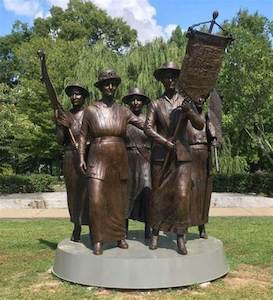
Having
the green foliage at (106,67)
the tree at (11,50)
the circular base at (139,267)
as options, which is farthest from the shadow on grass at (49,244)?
the tree at (11,50)

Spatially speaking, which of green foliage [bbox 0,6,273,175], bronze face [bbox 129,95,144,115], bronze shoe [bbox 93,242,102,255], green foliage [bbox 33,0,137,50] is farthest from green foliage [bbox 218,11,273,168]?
green foliage [bbox 33,0,137,50]

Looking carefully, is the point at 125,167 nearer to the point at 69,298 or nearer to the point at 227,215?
the point at 69,298

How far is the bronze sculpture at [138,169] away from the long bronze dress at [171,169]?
0.81m

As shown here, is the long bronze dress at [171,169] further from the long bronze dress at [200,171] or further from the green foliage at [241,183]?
the green foliage at [241,183]

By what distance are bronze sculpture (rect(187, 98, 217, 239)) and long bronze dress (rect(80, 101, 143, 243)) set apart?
943 mm

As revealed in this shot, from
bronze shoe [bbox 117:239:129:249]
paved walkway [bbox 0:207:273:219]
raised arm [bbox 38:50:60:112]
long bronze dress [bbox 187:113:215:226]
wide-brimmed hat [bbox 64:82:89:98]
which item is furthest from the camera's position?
paved walkway [bbox 0:207:273:219]

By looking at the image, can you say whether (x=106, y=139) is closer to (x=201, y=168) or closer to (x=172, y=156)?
(x=172, y=156)

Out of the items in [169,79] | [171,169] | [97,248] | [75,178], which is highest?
[169,79]

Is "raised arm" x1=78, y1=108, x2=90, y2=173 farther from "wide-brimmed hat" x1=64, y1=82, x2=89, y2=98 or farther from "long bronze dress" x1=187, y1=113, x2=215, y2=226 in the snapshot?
"long bronze dress" x1=187, y1=113, x2=215, y2=226

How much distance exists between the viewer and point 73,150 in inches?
271

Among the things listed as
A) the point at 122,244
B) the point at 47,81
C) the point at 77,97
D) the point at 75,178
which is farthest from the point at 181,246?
the point at 47,81

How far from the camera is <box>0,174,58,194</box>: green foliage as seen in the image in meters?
18.1

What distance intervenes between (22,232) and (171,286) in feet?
17.4

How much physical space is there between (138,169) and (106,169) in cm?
118
